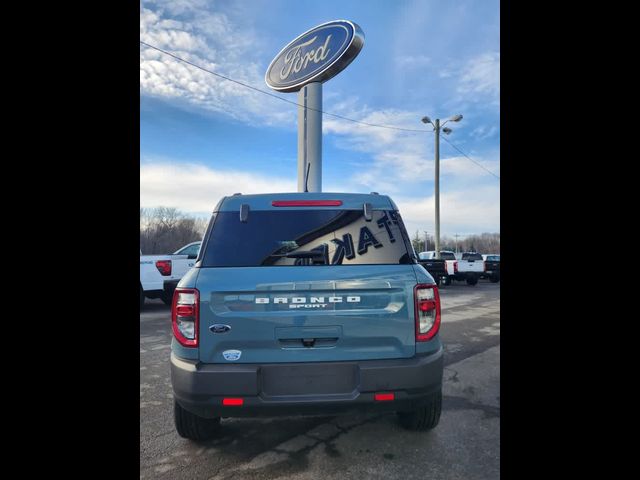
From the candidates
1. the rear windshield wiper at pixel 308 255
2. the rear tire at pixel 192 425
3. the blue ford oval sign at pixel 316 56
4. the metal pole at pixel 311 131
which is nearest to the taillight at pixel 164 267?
the metal pole at pixel 311 131

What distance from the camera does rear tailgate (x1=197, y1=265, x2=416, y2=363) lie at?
2326 millimetres

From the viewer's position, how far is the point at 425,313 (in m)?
2.48

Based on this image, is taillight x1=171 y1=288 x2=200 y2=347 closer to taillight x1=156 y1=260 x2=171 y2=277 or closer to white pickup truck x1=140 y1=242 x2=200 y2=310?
white pickup truck x1=140 y1=242 x2=200 y2=310

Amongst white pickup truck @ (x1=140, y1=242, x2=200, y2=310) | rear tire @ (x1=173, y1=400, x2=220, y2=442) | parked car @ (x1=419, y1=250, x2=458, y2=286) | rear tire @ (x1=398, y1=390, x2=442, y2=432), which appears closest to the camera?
rear tire @ (x1=173, y1=400, x2=220, y2=442)

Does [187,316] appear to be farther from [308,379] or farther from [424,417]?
[424,417]

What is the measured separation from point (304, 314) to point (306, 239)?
58 centimetres

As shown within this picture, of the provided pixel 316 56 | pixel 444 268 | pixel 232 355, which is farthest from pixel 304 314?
pixel 444 268

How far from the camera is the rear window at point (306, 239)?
2549mm

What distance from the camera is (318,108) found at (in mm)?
14047

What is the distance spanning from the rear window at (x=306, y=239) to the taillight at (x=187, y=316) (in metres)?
0.26

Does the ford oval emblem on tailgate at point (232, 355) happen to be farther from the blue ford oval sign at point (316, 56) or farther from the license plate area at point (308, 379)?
the blue ford oval sign at point (316, 56)

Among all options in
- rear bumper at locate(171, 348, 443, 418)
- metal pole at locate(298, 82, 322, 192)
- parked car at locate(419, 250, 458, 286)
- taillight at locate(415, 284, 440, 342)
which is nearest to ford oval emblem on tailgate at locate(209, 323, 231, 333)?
rear bumper at locate(171, 348, 443, 418)
